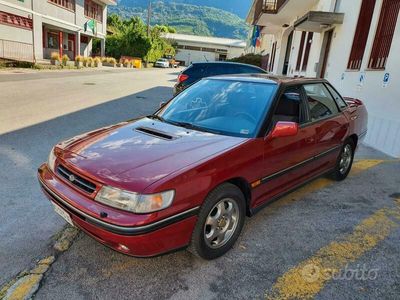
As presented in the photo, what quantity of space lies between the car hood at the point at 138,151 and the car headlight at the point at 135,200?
53mm

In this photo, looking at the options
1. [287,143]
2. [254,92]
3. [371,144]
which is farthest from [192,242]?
[371,144]

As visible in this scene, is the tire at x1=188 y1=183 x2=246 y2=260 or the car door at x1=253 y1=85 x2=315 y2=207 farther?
the car door at x1=253 y1=85 x2=315 y2=207

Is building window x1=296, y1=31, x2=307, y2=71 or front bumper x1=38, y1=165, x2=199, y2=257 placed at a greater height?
building window x1=296, y1=31, x2=307, y2=71

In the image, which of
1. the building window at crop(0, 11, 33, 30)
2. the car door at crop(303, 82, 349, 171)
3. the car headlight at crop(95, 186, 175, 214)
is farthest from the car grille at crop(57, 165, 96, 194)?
the building window at crop(0, 11, 33, 30)

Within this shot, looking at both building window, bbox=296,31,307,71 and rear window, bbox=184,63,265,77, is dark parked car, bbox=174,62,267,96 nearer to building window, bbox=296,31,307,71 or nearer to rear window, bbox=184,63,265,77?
rear window, bbox=184,63,265,77

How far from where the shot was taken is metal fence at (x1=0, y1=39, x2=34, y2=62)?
73.6 ft

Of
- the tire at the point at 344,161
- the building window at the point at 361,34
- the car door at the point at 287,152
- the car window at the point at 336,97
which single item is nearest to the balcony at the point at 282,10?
the building window at the point at 361,34

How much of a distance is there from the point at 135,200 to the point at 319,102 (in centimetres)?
296

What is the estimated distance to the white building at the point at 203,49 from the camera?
242ft

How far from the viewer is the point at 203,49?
74.5m

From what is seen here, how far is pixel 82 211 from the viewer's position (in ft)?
8.09

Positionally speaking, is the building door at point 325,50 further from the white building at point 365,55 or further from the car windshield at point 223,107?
the car windshield at point 223,107

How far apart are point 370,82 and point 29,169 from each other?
7304 mm

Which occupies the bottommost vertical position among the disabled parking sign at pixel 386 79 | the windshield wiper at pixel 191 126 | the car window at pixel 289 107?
the windshield wiper at pixel 191 126
